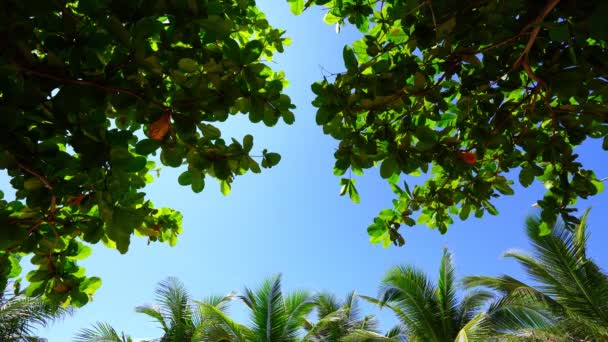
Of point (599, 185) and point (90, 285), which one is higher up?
point (599, 185)

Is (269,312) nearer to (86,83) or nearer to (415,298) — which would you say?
(415,298)

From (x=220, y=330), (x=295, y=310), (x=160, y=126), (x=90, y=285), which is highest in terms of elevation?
(x=295, y=310)

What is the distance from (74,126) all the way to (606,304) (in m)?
10.5

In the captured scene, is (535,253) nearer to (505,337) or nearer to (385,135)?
(505,337)

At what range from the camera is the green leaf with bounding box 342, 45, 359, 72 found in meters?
1.67

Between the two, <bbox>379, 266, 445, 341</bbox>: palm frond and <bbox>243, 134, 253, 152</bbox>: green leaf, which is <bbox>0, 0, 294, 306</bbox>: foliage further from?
<bbox>379, 266, 445, 341</bbox>: palm frond

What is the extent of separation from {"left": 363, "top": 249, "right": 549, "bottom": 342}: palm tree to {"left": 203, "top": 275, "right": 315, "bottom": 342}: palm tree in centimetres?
198

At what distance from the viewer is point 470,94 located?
6.06 ft

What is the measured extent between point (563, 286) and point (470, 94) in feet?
31.1

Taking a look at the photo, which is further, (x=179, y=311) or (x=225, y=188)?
(x=179, y=311)

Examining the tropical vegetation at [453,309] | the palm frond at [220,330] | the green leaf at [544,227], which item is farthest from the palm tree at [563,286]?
the green leaf at [544,227]

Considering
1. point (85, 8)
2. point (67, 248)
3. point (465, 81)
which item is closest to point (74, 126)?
point (85, 8)

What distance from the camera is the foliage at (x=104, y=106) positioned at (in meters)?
1.17

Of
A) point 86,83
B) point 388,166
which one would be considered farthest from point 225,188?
point 86,83
